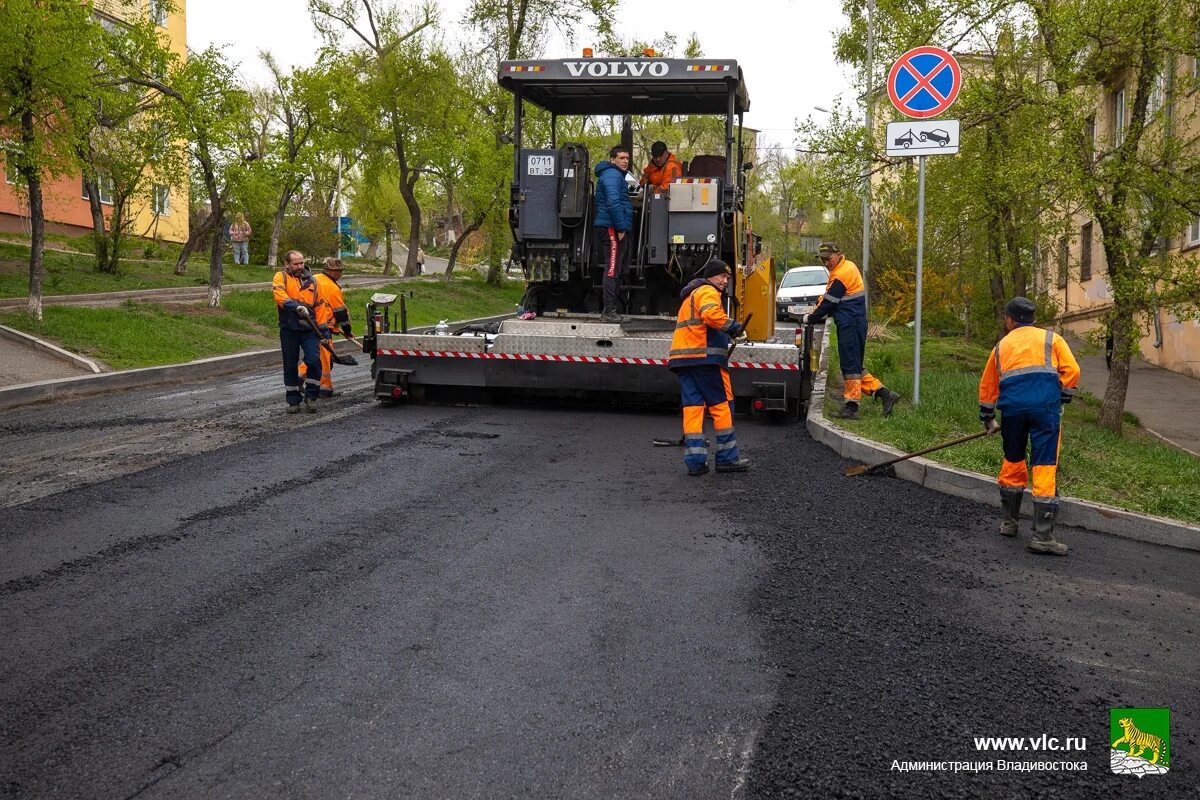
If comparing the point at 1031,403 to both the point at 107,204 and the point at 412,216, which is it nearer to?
the point at 412,216

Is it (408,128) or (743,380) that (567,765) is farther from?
(408,128)

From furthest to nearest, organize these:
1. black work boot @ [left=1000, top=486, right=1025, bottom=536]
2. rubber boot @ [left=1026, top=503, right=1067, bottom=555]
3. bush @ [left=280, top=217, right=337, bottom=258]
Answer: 1. bush @ [left=280, top=217, right=337, bottom=258]
2. black work boot @ [left=1000, top=486, right=1025, bottom=536]
3. rubber boot @ [left=1026, top=503, right=1067, bottom=555]

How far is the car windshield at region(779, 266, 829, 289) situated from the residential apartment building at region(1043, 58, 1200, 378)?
5320 mm

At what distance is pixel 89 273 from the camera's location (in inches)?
929

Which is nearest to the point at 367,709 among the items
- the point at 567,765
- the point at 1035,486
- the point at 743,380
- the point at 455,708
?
the point at 455,708

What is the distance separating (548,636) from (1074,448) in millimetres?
6030

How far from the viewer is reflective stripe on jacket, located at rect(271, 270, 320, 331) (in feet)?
35.2

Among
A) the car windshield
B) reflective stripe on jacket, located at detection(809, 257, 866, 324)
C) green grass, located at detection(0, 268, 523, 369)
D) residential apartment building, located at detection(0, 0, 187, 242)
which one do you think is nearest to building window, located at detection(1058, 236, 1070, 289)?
the car windshield

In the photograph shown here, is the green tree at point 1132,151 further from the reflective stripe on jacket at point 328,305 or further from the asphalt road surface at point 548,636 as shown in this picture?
the reflective stripe on jacket at point 328,305

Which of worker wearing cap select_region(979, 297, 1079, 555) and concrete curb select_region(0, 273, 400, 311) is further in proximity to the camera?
concrete curb select_region(0, 273, 400, 311)

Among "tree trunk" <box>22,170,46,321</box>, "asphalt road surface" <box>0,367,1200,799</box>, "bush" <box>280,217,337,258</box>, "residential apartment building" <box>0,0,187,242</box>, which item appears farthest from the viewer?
"bush" <box>280,217,337,258</box>

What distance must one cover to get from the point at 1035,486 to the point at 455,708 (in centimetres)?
399

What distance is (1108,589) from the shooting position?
5.45m

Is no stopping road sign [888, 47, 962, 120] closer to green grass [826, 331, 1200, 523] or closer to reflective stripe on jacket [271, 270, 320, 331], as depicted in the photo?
green grass [826, 331, 1200, 523]
